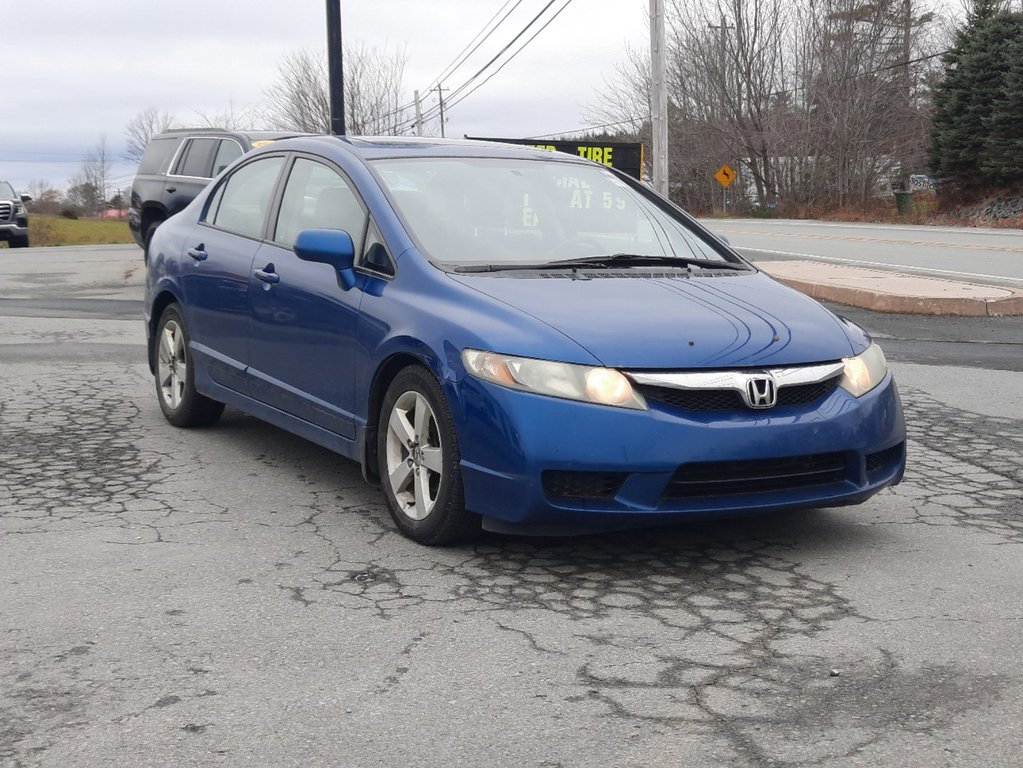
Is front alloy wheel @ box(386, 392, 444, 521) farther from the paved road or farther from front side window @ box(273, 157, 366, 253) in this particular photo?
the paved road

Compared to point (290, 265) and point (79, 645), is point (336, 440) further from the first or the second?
point (79, 645)

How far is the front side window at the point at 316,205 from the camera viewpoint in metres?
5.46

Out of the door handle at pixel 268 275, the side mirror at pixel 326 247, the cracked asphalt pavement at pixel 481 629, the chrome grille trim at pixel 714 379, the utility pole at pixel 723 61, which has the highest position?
the utility pole at pixel 723 61

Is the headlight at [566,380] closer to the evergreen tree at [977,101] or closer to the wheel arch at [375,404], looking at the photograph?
the wheel arch at [375,404]

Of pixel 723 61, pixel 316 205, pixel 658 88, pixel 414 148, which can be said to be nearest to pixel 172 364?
pixel 316 205

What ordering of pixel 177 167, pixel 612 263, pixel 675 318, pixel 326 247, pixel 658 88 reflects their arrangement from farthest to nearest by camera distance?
1. pixel 658 88
2. pixel 177 167
3. pixel 612 263
4. pixel 326 247
5. pixel 675 318

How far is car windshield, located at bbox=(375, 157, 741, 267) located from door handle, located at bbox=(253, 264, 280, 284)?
0.69 metres

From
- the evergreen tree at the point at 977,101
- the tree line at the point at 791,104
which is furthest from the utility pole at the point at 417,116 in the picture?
the evergreen tree at the point at 977,101

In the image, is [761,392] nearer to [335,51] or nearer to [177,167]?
[177,167]

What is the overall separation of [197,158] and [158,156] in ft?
3.77

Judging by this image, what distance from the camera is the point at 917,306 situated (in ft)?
40.8

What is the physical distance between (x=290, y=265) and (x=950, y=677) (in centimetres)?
336

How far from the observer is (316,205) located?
577 cm

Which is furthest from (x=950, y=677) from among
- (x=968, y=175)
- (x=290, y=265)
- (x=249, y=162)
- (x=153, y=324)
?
(x=968, y=175)
